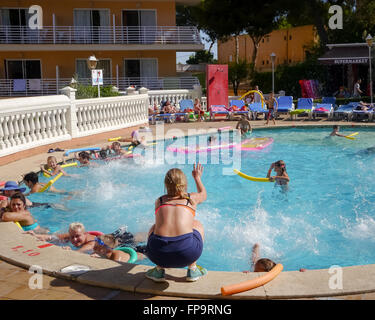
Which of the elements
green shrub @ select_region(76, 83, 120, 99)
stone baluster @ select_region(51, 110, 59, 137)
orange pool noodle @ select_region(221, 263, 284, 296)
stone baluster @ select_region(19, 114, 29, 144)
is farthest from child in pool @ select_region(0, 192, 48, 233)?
green shrub @ select_region(76, 83, 120, 99)

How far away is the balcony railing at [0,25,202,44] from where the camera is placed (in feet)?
98.6

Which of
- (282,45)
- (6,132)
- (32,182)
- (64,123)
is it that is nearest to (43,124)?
(64,123)

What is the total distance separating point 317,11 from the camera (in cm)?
3634

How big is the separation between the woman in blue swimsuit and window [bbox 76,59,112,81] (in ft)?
91.0

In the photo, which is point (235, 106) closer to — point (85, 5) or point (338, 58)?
point (338, 58)

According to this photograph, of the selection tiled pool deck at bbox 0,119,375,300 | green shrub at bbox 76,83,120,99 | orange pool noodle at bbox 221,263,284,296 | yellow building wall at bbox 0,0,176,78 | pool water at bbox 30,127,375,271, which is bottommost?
pool water at bbox 30,127,375,271

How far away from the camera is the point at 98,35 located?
102 feet

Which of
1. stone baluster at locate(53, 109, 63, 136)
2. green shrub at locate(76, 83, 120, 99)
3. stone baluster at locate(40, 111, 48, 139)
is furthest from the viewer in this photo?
green shrub at locate(76, 83, 120, 99)

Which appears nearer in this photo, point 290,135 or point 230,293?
point 230,293

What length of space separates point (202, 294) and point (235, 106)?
18570 mm

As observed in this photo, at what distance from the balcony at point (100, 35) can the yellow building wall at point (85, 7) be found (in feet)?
1.92

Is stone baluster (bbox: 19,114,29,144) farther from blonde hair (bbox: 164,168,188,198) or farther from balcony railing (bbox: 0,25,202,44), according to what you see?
balcony railing (bbox: 0,25,202,44)

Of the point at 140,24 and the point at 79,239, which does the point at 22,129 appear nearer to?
the point at 79,239
